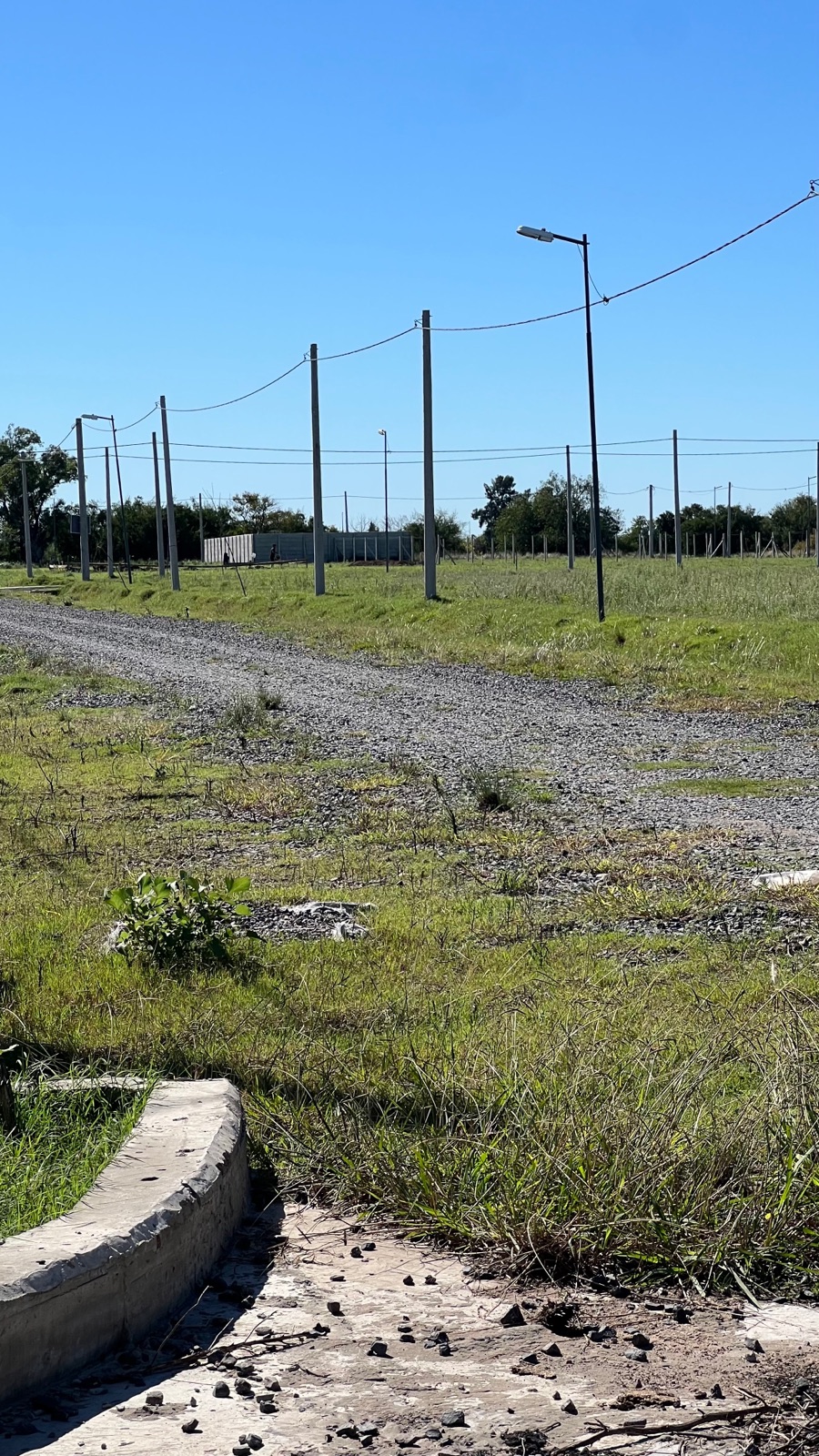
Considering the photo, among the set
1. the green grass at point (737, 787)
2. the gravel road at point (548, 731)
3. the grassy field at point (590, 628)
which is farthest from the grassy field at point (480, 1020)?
the grassy field at point (590, 628)

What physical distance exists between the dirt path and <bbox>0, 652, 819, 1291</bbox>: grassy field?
0.23 meters

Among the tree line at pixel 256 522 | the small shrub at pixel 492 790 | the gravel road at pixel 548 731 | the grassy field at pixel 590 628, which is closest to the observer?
the gravel road at pixel 548 731

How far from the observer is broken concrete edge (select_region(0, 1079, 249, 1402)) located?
10.4ft

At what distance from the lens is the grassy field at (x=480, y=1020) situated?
3867 mm

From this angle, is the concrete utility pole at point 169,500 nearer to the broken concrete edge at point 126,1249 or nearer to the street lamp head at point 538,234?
the street lamp head at point 538,234

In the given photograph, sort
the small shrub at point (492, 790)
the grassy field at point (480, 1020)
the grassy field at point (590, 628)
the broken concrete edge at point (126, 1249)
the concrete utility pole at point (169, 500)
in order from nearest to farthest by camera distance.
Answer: the broken concrete edge at point (126, 1249)
the grassy field at point (480, 1020)
the small shrub at point (492, 790)
the grassy field at point (590, 628)
the concrete utility pole at point (169, 500)

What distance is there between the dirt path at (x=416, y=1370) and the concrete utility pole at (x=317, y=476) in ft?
111

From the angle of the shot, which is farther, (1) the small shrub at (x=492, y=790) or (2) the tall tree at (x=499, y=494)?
(2) the tall tree at (x=499, y=494)

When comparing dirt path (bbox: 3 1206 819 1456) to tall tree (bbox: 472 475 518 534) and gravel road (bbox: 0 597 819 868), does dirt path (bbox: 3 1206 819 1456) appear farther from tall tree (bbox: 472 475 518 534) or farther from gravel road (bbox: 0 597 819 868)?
tall tree (bbox: 472 475 518 534)

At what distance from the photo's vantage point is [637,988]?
5.91 metres

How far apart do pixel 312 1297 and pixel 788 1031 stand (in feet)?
5.98

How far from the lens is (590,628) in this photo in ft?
80.8

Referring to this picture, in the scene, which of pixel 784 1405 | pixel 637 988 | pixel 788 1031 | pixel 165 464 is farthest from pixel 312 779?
pixel 165 464

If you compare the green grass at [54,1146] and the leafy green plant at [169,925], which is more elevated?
the leafy green plant at [169,925]
